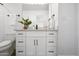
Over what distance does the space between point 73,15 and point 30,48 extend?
955 mm

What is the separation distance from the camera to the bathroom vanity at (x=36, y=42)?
79.8 inches

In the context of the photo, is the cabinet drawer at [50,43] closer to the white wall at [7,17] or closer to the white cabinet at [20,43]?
the white cabinet at [20,43]

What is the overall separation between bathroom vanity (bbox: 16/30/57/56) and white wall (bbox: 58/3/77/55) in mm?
191

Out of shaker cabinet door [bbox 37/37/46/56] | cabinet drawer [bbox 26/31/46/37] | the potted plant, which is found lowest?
shaker cabinet door [bbox 37/37/46/56]

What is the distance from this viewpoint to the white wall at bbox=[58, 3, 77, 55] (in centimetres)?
216

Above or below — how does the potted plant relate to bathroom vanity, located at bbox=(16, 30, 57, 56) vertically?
above

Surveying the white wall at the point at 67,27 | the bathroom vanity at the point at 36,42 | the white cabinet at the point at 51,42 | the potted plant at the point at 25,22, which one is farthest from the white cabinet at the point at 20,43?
the white wall at the point at 67,27

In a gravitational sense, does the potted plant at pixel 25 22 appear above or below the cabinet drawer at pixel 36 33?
above

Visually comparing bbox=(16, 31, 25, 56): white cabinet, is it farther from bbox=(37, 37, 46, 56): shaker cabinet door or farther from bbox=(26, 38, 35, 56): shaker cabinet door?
bbox=(37, 37, 46, 56): shaker cabinet door

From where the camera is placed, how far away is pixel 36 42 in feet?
6.67

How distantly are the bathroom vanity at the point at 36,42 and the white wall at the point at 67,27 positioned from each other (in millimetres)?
191

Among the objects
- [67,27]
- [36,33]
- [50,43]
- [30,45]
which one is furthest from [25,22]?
[67,27]

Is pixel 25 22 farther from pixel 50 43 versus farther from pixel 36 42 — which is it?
pixel 50 43

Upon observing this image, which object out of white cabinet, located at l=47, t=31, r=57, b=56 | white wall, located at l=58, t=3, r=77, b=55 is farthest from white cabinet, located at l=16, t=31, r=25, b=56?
white wall, located at l=58, t=3, r=77, b=55
